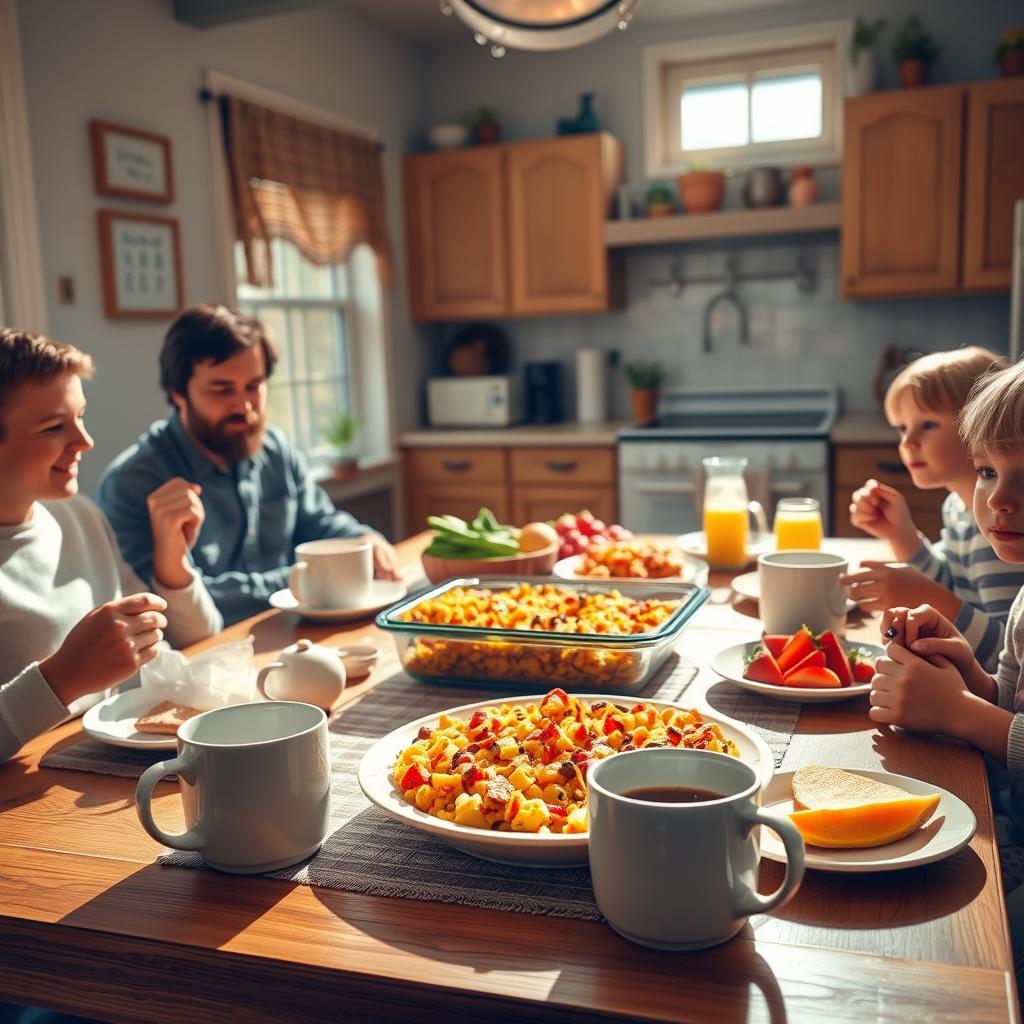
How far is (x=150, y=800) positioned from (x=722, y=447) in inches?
129

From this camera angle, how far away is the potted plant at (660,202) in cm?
432

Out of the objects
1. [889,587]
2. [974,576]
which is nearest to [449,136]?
[974,576]

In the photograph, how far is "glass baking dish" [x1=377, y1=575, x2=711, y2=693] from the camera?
1.21 metres

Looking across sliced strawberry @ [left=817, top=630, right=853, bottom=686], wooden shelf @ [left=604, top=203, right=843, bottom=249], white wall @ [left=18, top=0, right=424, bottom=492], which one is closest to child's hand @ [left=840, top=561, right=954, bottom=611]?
sliced strawberry @ [left=817, top=630, right=853, bottom=686]

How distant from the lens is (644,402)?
459 centimetres

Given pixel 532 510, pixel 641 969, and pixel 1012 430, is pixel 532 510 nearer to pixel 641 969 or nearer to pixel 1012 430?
pixel 1012 430

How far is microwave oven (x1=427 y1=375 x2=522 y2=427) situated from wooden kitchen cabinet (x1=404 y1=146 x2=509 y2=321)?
30 cm

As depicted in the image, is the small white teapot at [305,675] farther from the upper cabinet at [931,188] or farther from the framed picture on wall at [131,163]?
the upper cabinet at [931,188]

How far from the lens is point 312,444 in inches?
170

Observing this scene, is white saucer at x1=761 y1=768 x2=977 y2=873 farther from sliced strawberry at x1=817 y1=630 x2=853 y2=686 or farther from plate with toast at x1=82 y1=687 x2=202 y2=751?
plate with toast at x1=82 y1=687 x2=202 y2=751

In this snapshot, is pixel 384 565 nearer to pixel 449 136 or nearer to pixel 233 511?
pixel 233 511

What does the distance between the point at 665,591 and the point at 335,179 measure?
310 centimetres

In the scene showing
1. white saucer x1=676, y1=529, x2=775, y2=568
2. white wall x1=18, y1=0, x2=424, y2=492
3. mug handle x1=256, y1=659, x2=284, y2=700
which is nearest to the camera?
mug handle x1=256, y1=659, x2=284, y2=700

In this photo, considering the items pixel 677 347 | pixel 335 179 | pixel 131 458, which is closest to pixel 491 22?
pixel 131 458
